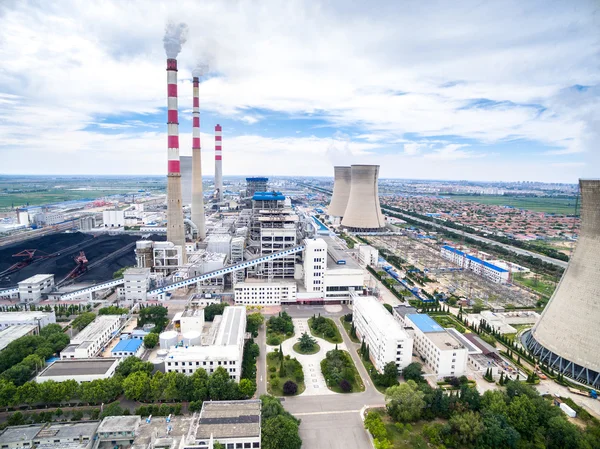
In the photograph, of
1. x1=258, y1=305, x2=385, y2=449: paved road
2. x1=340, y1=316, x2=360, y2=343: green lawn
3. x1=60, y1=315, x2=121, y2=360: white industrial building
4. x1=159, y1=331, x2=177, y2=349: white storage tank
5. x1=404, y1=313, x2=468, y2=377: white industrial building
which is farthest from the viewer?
x1=340, y1=316, x2=360, y2=343: green lawn

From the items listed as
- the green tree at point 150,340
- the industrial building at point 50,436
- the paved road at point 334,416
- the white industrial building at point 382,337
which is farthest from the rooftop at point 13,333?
the white industrial building at point 382,337

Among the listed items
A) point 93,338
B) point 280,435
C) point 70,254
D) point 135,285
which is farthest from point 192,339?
point 70,254

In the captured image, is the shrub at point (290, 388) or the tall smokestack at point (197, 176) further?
the tall smokestack at point (197, 176)

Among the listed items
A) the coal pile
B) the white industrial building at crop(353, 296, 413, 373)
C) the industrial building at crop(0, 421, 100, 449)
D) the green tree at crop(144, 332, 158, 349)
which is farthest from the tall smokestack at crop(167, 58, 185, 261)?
the industrial building at crop(0, 421, 100, 449)

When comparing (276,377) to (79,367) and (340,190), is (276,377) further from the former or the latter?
(340,190)

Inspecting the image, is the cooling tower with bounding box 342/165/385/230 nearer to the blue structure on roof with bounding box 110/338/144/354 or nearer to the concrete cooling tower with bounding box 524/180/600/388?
the concrete cooling tower with bounding box 524/180/600/388

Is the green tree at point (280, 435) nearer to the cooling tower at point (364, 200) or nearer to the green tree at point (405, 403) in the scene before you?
the green tree at point (405, 403)
